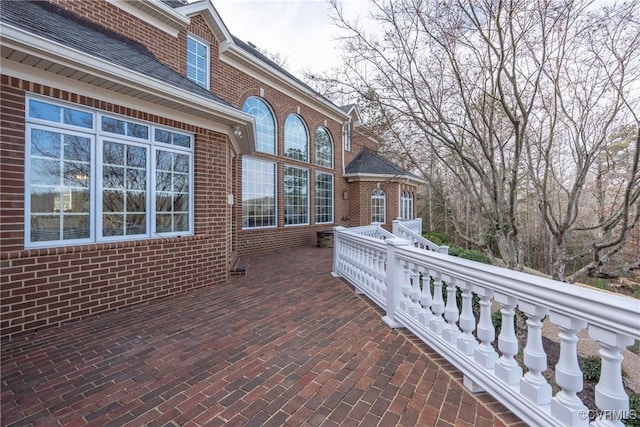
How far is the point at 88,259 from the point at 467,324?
4.62 meters

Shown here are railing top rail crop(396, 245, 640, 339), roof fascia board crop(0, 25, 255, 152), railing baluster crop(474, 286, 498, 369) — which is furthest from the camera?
roof fascia board crop(0, 25, 255, 152)

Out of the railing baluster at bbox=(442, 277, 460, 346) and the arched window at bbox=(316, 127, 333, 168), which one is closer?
the railing baluster at bbox=(442, 277, 460, 346)

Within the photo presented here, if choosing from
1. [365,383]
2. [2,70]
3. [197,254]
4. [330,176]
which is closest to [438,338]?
[365,383]

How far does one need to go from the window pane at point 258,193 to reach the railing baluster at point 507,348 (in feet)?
26.1

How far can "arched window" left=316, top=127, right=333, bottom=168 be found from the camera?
1254cm

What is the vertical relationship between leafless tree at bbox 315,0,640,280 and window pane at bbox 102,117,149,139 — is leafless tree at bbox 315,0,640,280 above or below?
above

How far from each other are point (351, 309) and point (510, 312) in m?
2.35

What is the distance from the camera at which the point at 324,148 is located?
12961 mm

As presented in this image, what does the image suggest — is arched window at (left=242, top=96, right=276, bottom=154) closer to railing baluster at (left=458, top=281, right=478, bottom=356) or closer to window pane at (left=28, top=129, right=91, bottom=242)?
window pane at (left=28, top=129, right=91, bottom=242)

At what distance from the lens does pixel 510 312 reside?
6.49 ft

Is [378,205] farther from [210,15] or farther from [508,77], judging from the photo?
[210,15]

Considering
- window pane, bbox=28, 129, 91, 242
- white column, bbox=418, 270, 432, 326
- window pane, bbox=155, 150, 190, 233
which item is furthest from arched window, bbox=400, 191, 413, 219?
window pane, bbox=28, 129, 91, 242

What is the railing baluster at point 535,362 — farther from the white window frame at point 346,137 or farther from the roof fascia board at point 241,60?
the white window frame at point 346,137

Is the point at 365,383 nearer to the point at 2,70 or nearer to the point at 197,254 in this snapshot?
the point at 197,254
